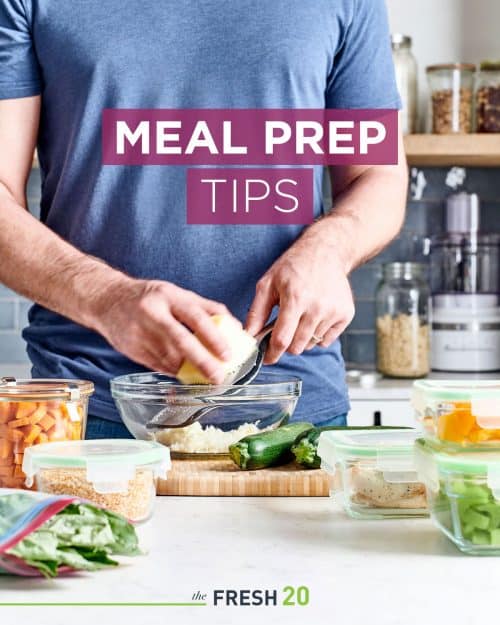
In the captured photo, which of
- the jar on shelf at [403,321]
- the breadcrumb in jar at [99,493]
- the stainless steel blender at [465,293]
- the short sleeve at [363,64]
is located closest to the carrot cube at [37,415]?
the breadcrumb in jar at [99,493]

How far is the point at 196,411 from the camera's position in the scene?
1225 mm

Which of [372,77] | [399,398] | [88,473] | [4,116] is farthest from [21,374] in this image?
[88,473]

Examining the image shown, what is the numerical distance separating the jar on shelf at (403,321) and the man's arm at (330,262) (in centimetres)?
92

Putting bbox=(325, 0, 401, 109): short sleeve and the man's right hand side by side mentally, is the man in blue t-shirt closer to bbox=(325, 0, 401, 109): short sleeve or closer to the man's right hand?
bbox=(325, 0, 401, 109): short sleeve

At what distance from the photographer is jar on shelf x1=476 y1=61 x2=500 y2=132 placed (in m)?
2.53

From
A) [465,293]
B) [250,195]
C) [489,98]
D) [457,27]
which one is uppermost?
[457,27]

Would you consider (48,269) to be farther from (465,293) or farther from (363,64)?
(465,293)

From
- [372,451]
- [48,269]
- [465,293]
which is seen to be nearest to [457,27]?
[465,293]

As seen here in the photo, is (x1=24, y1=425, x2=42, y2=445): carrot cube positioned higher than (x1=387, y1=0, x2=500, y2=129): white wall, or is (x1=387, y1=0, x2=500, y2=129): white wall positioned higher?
(x1=387, y1=0, x2=500, y2=129): white wall

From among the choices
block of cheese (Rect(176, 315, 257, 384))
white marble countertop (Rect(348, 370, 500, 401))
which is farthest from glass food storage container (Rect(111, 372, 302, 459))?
white marble countertop (Rect(348, 370, 500, 401))

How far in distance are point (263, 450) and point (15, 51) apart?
75cm

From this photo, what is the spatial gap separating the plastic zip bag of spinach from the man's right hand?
1.00 ft

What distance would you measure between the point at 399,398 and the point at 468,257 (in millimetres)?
547

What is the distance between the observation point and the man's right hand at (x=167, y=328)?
3.48 feet
